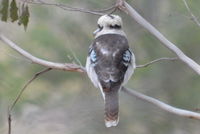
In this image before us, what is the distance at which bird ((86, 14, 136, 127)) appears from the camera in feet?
13.0

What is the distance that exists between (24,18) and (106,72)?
0.60 m

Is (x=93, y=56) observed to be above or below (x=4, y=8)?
below

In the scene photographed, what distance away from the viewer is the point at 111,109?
396 cm

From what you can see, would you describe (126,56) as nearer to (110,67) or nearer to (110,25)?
(110,67)

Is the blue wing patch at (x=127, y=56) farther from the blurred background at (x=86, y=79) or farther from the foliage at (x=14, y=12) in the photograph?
the blurred background at (x=86, y=79)

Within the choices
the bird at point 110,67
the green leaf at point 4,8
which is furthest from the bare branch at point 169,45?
the green leaf at point 4,8

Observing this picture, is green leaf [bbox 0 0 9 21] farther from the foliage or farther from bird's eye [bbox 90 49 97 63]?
bird's eye [bbox 90 49 97 63]

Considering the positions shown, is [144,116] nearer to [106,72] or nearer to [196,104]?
[196,104]

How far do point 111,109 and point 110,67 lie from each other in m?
0.23

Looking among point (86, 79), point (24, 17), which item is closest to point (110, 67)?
point (24, 17)

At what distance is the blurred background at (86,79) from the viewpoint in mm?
5445

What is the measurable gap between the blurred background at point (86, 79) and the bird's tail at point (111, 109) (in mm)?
1014

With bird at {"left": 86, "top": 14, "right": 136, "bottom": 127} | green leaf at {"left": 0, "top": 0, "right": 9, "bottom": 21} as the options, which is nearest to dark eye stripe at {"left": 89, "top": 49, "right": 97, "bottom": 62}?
bird at {"left": 86, "top": 14, "right": 136, "bottom": 127}

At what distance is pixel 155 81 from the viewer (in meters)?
5.92
